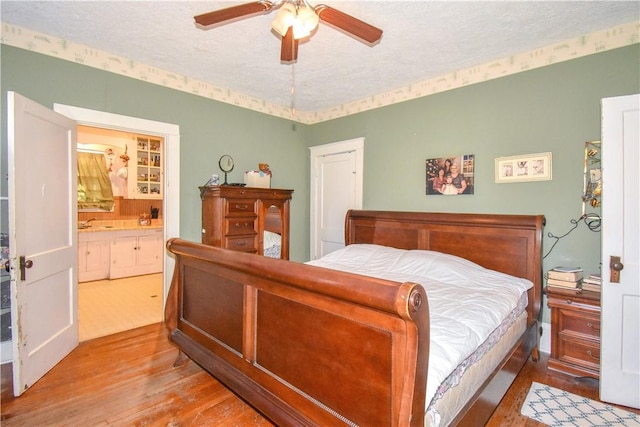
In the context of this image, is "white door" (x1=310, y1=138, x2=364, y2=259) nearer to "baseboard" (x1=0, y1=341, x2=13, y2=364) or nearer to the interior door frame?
the interior door frame

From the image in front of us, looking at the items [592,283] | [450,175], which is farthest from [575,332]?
[450,175]

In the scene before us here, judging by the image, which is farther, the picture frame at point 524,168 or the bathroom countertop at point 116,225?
the bathroom countertop at point 116,225

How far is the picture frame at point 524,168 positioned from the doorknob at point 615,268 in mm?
870

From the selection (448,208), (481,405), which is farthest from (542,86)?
(481,405)

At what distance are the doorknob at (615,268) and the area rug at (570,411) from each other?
0.86 metres

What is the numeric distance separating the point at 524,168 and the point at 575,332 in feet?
4.67

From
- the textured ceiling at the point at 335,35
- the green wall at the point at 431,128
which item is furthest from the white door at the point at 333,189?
the textured ceiling at the point at 335,35

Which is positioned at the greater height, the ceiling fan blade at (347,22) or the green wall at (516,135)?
the ceiling fan blade at (347,22)

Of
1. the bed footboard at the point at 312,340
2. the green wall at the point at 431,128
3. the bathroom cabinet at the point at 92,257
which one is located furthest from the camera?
the bathroom cabinet at the point at 92,257

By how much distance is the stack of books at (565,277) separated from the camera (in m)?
2.46

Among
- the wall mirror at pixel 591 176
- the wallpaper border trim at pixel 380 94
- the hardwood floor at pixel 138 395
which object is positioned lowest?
the hardwood floor at pixel 138 395

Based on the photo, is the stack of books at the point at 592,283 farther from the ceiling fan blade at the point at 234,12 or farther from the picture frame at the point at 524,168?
the ceiling fan blade at the point at 234,12

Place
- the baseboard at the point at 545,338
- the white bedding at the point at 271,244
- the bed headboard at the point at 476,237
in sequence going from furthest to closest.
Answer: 1. the white bedding at the point at 271,244
2. the baseboard at the point at 545,338
3. the bed headboard at the point at 476,237

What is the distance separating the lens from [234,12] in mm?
1793
